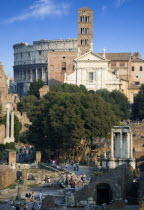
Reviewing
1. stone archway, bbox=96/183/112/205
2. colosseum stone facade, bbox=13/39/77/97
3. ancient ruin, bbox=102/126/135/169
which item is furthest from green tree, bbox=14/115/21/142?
colosseum stone facade, bbox=13/39/77/97

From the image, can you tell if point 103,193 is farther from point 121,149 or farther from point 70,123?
point 70,123

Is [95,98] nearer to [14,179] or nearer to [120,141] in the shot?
[120,141]

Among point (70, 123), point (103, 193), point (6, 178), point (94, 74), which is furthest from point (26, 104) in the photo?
point (103, 193)

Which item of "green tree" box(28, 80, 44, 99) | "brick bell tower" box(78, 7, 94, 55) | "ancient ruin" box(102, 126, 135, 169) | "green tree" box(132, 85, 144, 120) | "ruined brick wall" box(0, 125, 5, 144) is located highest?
"brick bell tower" box(78, 7, 94, 55)

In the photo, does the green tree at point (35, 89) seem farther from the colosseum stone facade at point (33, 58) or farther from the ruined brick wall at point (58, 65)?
the colosseum stone facade at point (33, 58)

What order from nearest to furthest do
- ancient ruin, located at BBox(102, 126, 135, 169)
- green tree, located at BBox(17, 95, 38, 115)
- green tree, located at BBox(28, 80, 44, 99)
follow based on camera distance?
ancient ruin, located at BBox(102, 126, 135, 169)
green tree, located at BBox(17, 95, 38, 115)
green tree, located at BBox(28, 80, 44, 99)

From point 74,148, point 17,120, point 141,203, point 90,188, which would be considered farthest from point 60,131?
point 141,203

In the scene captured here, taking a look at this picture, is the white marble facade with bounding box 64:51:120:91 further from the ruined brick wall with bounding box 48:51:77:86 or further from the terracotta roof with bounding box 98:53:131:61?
the terracotta roof with bounding box 98:53:131:61

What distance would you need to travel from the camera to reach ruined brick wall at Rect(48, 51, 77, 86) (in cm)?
10031

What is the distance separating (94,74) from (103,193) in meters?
64.1

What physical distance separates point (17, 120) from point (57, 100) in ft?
40.0

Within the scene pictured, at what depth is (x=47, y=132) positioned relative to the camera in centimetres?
Result: 4794

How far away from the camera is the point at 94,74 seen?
292ft

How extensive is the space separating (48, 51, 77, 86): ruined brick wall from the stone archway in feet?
244
